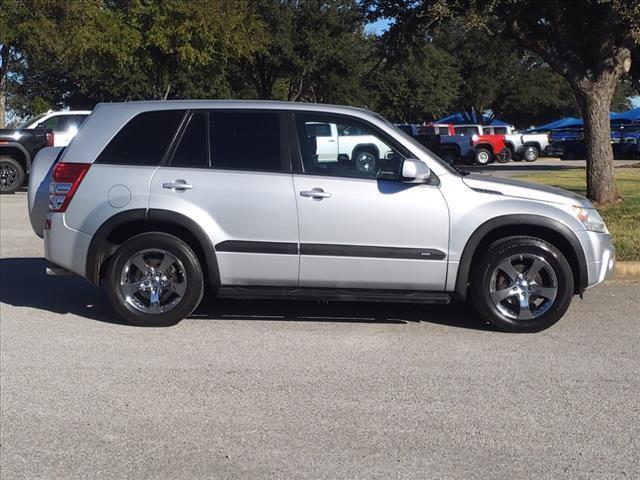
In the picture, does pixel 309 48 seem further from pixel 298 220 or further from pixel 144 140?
pixel 298 220

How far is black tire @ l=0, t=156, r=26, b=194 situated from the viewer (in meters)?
18.2

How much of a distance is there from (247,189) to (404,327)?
6.01ft

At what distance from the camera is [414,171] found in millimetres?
6223

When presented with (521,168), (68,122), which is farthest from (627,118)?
(68,122)

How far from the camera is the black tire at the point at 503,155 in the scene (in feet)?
115

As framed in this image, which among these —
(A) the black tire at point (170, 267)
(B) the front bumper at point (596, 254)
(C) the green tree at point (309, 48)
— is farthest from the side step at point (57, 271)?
(C) the green tree at point (309, 48)

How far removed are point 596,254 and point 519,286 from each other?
699mm

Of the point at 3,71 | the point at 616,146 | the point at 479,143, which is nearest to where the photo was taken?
the point at 3,71

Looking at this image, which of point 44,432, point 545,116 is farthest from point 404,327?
point 545,116

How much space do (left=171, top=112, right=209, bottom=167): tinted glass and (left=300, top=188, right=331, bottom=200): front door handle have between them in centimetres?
89

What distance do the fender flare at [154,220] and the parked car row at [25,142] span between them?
12.4m

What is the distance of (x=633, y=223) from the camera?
35.6 ft

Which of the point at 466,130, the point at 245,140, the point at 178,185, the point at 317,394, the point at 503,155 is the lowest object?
the point at 317,394

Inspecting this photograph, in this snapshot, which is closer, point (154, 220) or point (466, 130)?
point (154, 220)
